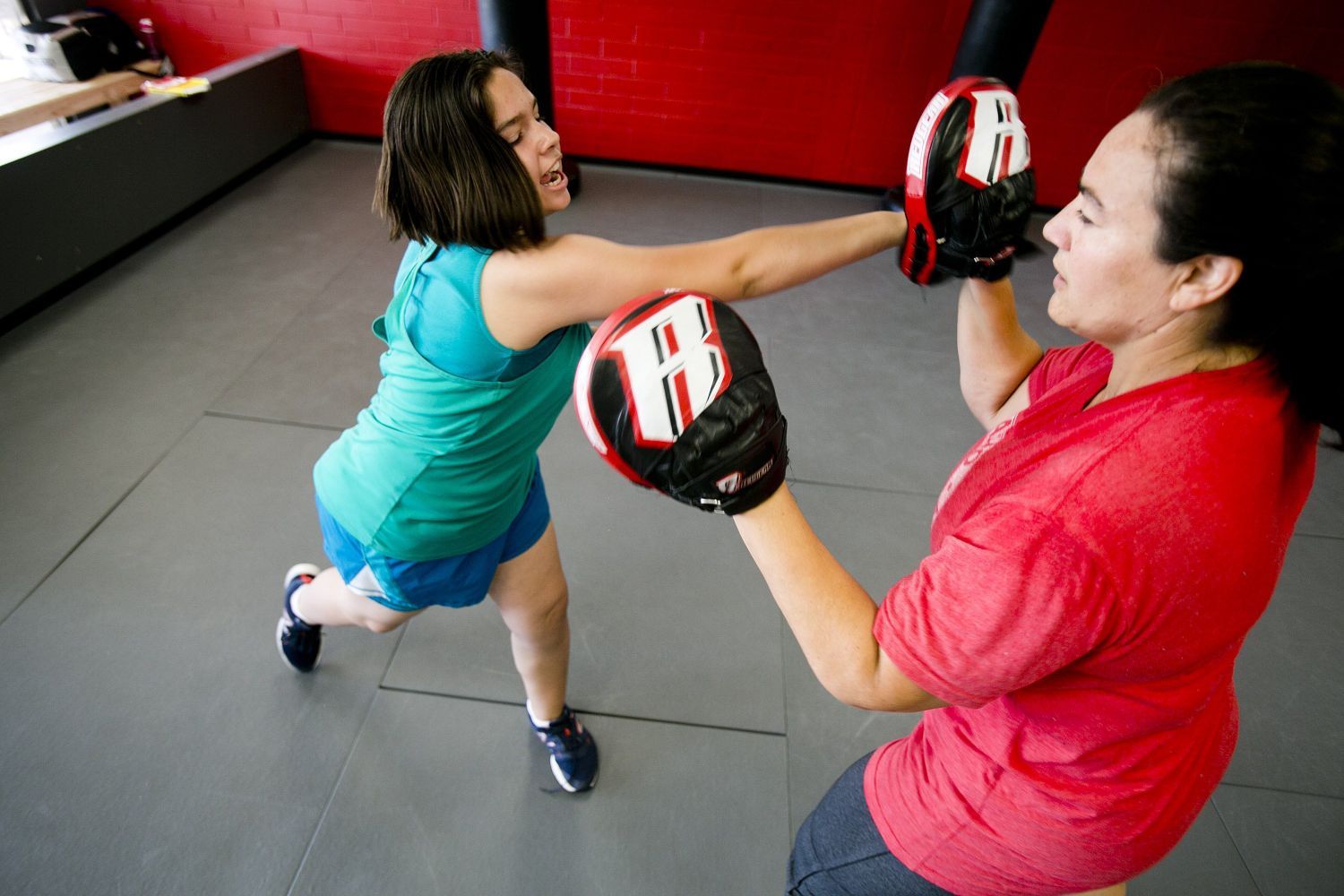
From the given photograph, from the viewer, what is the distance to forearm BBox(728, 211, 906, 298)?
47.8 inches

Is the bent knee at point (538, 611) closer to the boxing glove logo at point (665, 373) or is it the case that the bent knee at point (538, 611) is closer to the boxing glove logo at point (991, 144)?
the boxing glove logo at point (665, 373)

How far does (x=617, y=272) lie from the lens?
1094 mm

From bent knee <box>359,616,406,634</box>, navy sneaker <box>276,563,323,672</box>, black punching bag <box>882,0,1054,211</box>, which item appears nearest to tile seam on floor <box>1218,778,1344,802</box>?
bent knee <box>359,616,406,634</box>

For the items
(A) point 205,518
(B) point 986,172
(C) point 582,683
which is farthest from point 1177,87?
(A) point 205,518

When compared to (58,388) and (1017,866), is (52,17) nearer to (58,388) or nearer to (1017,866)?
(58,388)

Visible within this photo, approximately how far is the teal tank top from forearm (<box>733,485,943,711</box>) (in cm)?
59

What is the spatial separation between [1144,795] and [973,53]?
371cm

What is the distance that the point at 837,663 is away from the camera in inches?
29.5

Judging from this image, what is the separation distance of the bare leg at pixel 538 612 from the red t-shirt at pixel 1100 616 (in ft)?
2.71

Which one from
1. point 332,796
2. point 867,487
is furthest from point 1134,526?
point 867,487

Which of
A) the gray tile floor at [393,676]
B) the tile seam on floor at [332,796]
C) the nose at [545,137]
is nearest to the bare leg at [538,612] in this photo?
the gray tile floor at [393,676]

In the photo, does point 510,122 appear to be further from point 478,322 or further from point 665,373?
point 665,373

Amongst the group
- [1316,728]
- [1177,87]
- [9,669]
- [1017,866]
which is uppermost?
[1177,87]

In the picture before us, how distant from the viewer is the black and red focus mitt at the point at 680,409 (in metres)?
0.77
